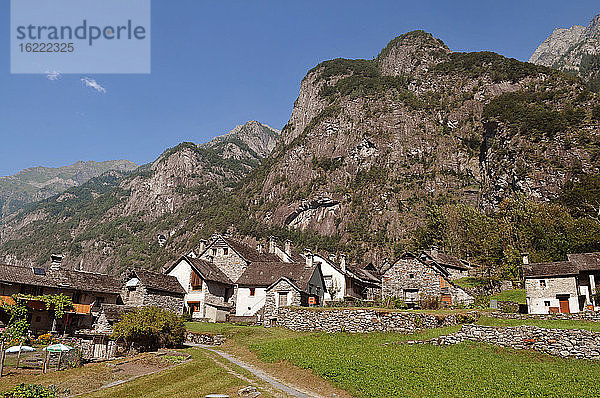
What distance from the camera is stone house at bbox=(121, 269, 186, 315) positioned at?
47.1 m

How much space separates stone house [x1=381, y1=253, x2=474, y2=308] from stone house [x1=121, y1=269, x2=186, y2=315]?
2584cm

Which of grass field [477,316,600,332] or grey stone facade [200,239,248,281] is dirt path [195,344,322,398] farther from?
grey stone facade [200,239,248,281]

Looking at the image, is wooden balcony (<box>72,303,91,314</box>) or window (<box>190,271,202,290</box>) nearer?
wooden balcony (<box>72,303,91,314</box>)

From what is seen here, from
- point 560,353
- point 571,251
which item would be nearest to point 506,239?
point 571,251

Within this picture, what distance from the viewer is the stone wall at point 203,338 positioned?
120ft

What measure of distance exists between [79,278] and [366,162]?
163 metres

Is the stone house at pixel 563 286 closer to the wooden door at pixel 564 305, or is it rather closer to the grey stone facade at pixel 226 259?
the wooden door at pixel 564 305

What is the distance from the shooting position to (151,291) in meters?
47.7

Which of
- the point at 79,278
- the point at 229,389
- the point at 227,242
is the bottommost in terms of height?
the point at 229,389

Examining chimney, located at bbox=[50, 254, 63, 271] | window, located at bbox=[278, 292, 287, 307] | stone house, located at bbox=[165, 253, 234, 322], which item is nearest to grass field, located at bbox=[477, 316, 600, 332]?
window, located at bbox=[278, 292, 287, 307]

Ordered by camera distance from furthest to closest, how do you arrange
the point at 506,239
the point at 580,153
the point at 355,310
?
the point at 580,153, the point at 506,239, the point at 355,310

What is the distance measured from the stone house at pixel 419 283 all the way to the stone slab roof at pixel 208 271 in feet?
67.3

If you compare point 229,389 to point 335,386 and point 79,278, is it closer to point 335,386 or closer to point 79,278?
point 335,386

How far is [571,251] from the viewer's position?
188 ft
